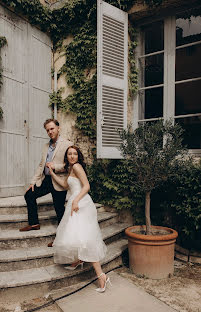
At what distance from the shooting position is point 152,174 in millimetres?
3426

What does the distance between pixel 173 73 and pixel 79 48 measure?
73.2 inches

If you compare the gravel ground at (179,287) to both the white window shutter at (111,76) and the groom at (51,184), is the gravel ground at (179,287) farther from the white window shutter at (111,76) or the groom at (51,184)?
the white window shutter at (111,76)

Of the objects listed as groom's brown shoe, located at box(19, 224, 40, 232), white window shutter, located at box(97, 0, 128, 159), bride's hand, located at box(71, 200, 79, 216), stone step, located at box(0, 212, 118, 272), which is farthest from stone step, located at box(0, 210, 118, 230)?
white window shutter, located at box(97, 0, 128, 159)

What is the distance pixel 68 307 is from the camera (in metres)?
2.56

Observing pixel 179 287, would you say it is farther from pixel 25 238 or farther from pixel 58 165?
pixel 58 165

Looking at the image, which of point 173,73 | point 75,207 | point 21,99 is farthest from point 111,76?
point 75,207

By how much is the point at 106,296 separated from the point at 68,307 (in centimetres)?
42

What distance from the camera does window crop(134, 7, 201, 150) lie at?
4.33 m

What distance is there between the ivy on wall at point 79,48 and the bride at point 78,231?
6.78 feet

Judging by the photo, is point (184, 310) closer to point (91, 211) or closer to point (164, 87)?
point (91, 211)

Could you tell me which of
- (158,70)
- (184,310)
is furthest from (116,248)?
(158,70)

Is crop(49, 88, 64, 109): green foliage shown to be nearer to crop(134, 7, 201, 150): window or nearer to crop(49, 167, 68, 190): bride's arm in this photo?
crop(134, 7, 201, 150): window

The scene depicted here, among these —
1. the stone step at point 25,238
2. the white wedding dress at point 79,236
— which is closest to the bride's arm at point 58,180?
the white wedding dress at point 79,236

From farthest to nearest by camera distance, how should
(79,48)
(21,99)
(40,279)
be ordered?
(79,48) → (21,99) → (40,279)
